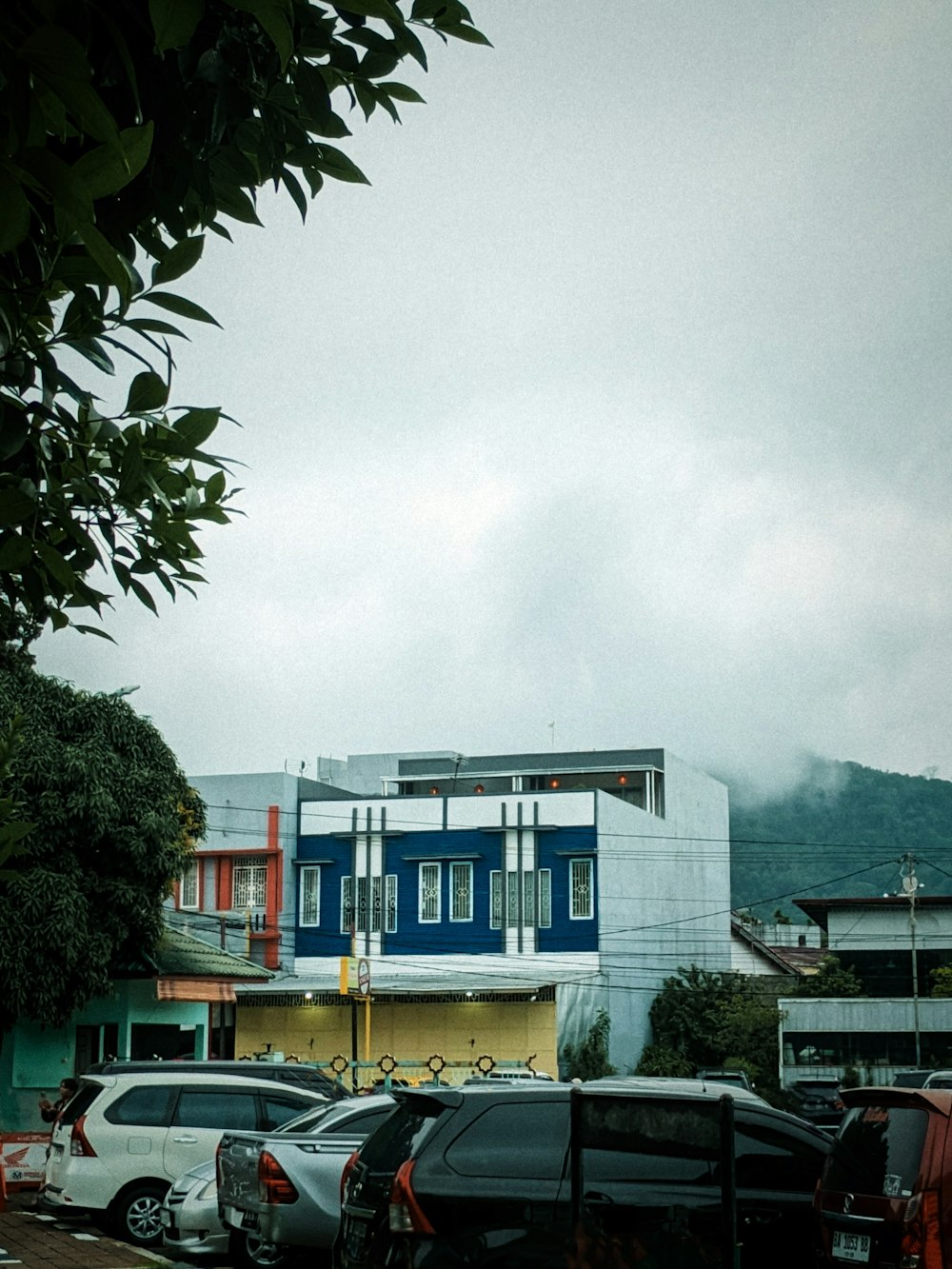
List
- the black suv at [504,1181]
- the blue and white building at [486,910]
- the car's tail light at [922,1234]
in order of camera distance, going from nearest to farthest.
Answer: the car's tail light at [922,1234] < the black suv at [504,1181] < the blue and white building at [486,910]

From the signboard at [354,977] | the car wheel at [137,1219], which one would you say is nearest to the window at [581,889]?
the signboard at [354,977]

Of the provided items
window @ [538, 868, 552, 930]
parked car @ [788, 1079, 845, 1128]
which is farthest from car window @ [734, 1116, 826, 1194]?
window @ [538, 868, 552, 930]

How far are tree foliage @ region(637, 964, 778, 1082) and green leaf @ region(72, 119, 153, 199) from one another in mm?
52331

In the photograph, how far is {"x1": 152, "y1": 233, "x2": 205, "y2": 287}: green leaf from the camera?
3.13m

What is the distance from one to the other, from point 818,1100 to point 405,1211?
3533cm

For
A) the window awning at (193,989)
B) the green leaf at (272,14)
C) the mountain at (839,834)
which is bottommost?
the window awning at (193,989)

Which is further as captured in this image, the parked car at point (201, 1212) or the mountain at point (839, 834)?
the mountain at point (839, 834)

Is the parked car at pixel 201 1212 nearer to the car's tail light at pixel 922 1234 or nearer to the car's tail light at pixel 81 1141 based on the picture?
the car's tail light at pixel 81 1141

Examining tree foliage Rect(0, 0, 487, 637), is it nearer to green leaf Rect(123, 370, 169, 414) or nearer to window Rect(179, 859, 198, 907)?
green leaf Rect(123, 370, 169, 414)

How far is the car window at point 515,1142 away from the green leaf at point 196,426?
7.46m

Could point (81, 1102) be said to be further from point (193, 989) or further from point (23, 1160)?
point (193, 989)

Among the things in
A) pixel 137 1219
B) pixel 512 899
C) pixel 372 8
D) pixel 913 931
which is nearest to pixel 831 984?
pixel 913 931

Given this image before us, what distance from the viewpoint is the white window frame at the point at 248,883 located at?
184 feet

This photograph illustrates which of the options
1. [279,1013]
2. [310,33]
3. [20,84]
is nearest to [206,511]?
[310,33]
